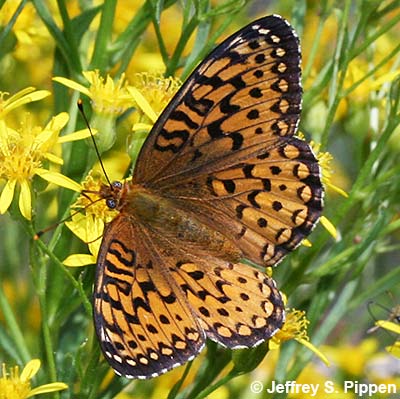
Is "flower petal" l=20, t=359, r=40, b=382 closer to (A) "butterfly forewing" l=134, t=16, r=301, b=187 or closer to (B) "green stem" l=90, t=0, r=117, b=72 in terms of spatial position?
(A) "butterfly forewing" l=134, t=16, r=301, b=187

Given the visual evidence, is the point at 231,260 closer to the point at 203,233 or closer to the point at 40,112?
the point at 203,233

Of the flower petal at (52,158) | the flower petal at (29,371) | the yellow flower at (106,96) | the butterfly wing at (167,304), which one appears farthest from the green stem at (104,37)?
the flower petal at (29,371)

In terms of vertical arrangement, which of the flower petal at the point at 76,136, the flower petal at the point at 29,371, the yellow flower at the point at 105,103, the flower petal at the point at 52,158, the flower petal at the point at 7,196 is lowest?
the flower petal at the point at 29,371

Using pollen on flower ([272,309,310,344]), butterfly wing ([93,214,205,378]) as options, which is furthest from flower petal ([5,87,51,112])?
pollen on flower ([272,309,310,344])

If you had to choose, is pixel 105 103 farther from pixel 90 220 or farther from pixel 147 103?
pixel 90 220

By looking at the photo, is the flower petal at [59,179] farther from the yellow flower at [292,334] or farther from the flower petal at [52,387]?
the yellow flower at [292,334]

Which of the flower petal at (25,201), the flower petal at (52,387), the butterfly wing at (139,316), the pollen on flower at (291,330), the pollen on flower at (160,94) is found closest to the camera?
the butterfly wing at (139,316)
